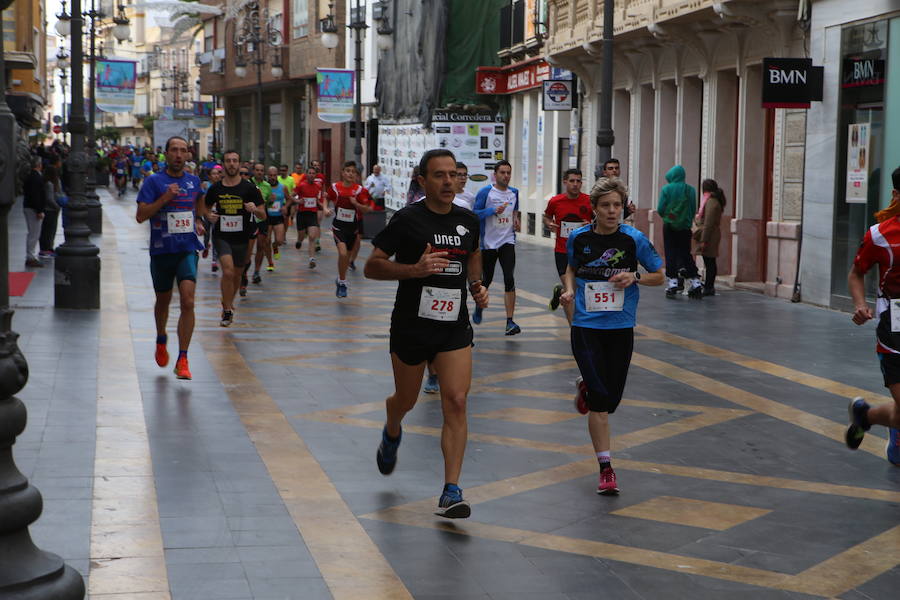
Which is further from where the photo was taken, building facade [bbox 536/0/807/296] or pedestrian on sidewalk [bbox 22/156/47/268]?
pedestrian on sidewalk [bbox 22/156/47/268]

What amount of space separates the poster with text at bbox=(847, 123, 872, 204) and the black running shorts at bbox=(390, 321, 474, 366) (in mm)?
11129

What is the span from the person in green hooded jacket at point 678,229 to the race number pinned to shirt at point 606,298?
11328 millimetres

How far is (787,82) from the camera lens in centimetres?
1756

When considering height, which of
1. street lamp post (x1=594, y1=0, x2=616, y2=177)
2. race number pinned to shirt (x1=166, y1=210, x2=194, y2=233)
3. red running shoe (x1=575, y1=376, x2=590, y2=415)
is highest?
street lamp post (x1=594, y1=0, x2=616, y2=177)

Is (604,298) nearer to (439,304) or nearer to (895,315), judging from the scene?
(439,304)

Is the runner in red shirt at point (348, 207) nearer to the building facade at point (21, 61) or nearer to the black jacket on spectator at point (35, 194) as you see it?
the black jacket on spectator at point (35, 194)

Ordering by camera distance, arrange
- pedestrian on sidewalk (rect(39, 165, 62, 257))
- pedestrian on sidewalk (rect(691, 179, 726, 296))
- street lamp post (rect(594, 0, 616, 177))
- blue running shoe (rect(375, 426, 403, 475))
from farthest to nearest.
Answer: pedestrian on sidewalk (rect(39, 165, 62, 257)), street lamp post (rect(594, 0, 616, 177)), pedestrian on sidewalk (rect(691, 179, 726, 296)), blue running shoe (rect(375, 426, 403, 475))

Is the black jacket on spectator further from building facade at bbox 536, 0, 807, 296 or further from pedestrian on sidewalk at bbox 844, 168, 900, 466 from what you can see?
pedestrian on sidewalk at bbox 844, 168, 900, 466

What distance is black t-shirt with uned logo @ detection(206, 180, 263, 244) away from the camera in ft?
47.5

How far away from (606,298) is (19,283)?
1296 cm

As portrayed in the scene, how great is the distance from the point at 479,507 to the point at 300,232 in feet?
72.1

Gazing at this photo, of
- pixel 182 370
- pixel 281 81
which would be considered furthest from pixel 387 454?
pixel 281 81

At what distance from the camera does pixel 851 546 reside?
6.20 metres

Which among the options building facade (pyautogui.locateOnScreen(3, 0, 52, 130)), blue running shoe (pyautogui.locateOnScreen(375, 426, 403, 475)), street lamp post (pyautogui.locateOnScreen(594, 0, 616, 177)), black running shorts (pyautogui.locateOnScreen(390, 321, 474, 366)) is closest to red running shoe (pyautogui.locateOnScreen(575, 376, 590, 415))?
black running shorts (pyautogui.locateOnScreen(390, 321, 474, 366))
